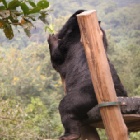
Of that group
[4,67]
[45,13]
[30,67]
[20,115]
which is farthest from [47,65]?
[45,13]

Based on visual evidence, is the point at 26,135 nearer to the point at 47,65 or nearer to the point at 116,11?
the point at 47,65

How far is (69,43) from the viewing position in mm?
2883

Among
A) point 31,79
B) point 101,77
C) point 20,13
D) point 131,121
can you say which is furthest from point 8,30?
point 31,79

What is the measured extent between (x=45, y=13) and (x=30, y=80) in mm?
13358

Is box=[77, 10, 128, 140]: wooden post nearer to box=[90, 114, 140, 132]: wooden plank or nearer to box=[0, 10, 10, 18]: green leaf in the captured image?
box=[90, 114, 140, 132]: wooden plank

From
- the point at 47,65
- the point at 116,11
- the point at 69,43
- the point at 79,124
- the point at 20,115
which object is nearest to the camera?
the point at 79,124

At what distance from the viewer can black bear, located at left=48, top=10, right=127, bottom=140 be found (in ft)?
7.97

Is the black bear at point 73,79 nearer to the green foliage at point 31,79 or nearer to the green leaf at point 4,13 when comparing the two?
the green leaf at point 4,13

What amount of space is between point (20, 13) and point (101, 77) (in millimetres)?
539

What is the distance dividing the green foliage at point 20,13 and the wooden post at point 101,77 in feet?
1.04

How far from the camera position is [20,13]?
174 cm

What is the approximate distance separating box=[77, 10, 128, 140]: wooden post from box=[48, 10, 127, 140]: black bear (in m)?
0.38

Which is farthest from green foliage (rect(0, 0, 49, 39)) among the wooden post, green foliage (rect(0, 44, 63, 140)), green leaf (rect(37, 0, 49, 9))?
green foliage (rect(0, 44, 63, 140))

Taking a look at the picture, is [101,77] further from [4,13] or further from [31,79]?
[31,79]
